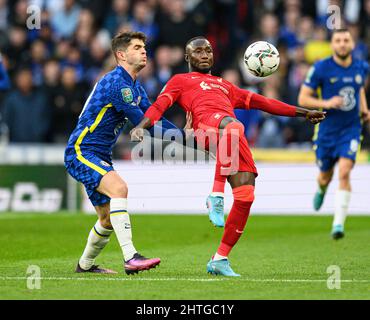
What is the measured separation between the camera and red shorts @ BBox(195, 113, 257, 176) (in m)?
9.09

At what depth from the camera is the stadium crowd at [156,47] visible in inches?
772

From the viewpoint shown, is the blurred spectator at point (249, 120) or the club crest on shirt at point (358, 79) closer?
the club crest on shirt at point (358, 79)

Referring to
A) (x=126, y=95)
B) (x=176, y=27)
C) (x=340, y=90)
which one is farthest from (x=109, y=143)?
(x=176, y=27)

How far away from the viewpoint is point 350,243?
1280cm

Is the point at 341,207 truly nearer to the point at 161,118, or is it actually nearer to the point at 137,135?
the point at 161,118

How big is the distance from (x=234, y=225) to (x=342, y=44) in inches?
219

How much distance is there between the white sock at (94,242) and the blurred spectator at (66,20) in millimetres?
12878

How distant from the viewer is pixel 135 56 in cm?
938

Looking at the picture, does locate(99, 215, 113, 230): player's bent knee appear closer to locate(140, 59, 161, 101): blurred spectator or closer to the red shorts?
the red shorts

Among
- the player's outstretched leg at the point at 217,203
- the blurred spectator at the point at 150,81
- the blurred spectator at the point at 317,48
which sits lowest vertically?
the player's outstretched leg at the point at 217,203

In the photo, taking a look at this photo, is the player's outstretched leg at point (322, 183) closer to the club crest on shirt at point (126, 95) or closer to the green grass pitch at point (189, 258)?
the green grass pitch at point (189, 258)

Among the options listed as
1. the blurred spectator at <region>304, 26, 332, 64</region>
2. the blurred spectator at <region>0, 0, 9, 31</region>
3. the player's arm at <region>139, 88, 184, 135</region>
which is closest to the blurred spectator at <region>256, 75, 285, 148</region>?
the blurred spectator at <region>304, 26, 332, 64</region>

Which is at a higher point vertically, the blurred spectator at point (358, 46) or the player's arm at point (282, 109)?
the blurred spectator at point (358, 46)

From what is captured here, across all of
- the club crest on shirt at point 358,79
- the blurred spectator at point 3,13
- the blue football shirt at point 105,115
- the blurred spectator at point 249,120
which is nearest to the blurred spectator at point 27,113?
the blurred spectator at point 3,13
